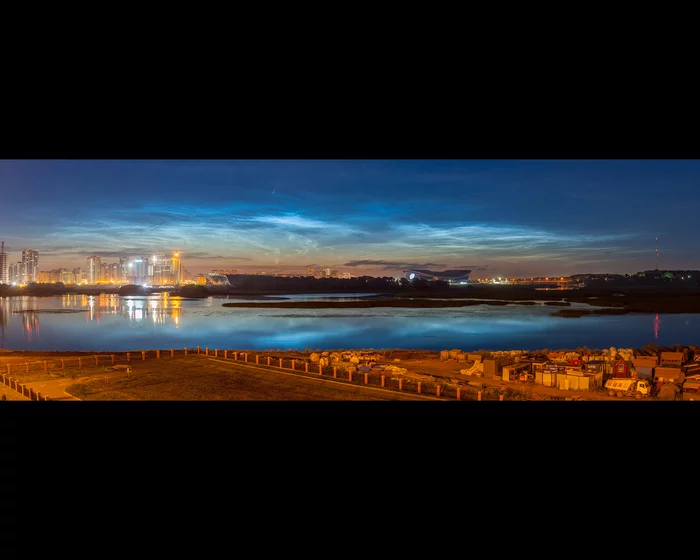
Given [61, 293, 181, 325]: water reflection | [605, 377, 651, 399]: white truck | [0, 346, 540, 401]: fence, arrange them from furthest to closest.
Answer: [61, 293, 181, 325]: water reflection → [0, 346, 540, 401]: fence → [605, 377, 651, 399]: white truck

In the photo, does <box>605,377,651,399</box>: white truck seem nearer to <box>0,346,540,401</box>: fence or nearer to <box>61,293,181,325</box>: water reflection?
<box>0,346,540,401</box>: fence

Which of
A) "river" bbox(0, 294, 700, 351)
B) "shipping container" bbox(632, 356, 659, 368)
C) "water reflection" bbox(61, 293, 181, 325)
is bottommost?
"river" bbox(0, 294, 700, 351)

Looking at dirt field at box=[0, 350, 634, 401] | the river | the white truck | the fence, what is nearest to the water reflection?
the river

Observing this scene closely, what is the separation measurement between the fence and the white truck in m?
1.28

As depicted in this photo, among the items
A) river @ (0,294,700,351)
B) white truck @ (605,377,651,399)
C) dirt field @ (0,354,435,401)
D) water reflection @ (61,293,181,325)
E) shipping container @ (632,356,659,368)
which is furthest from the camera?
water reflection @ (61,293,181,325)

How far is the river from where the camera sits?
13.4 m

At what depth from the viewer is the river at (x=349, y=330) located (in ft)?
43.8

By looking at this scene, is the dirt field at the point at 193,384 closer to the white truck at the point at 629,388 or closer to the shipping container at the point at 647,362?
the white truck at the point at 629,388
